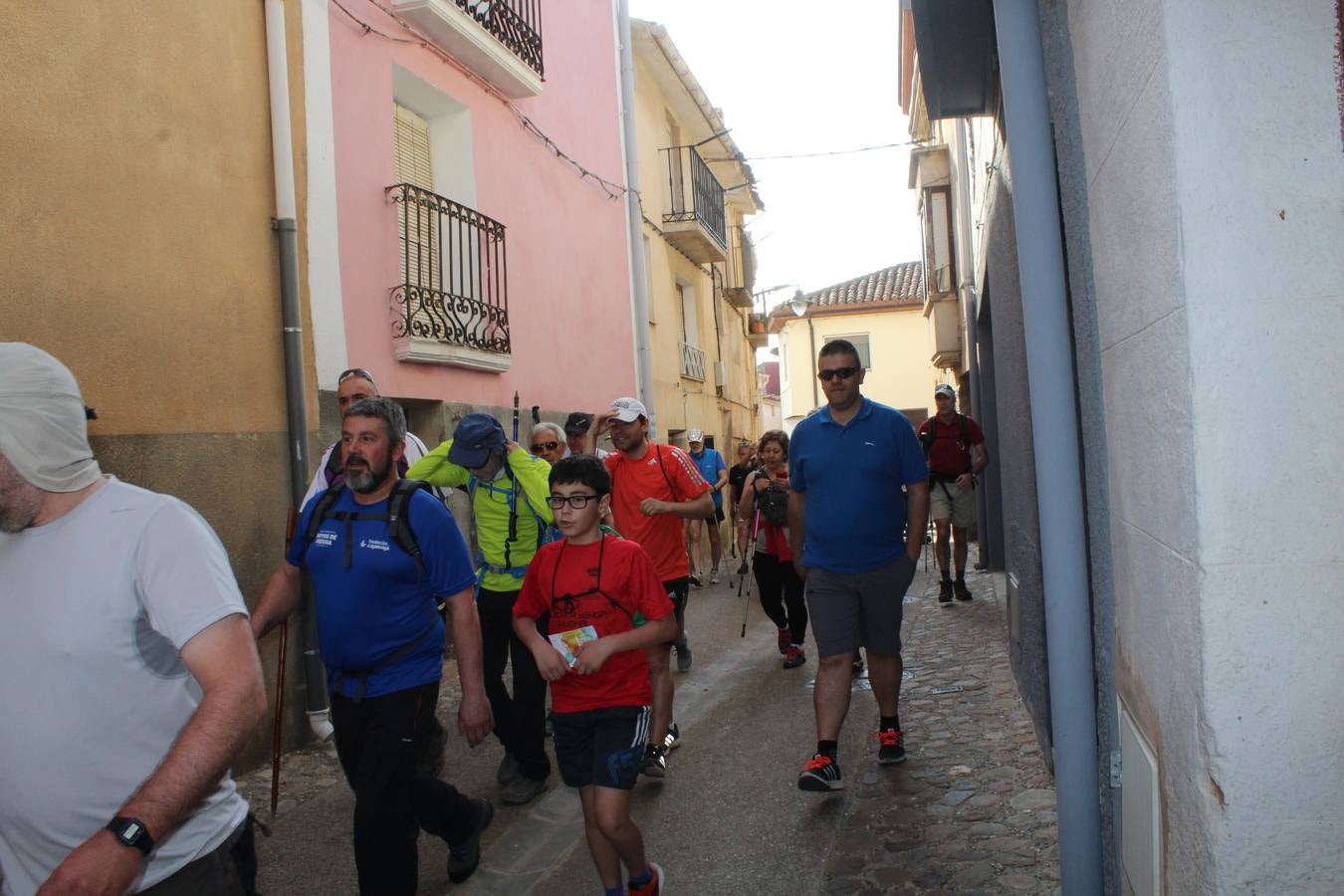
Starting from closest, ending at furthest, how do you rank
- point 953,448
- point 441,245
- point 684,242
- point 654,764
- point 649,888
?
point 649,888 < point 654,764 < point 441,245 < point 953,448 < point 684,242

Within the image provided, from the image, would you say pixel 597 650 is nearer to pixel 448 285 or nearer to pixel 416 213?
pixel 416 213

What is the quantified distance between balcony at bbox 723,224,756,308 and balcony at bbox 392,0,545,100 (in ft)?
41.9

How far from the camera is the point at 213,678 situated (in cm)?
205

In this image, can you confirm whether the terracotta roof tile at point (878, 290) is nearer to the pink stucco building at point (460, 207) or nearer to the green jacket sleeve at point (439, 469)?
the pink stucco building at point (460, 207)

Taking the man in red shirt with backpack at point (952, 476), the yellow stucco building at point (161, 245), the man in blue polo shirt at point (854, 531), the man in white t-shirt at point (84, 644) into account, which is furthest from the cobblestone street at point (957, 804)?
the yellow stucco building at point (161, 245)

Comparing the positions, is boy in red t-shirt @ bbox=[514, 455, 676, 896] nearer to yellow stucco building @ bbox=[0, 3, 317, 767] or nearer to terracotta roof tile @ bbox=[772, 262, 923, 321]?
yellow stucco building @ bbox=[0, 3, 317, 767]

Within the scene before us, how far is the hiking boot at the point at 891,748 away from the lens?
203 inches

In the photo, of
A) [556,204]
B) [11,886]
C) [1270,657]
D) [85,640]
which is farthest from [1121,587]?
[556,204]

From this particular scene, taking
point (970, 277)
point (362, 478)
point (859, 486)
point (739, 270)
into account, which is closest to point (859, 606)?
point (859, 486)

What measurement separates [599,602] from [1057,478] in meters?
1.64

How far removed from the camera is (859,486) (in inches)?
195

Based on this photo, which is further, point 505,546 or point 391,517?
point 505,546

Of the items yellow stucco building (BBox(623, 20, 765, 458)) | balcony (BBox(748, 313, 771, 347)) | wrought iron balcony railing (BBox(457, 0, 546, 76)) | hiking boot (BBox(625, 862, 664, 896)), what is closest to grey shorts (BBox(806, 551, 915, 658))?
hiking boot (BBox(625, 862, 664, 896))

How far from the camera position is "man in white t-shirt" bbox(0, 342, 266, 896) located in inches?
81.1
